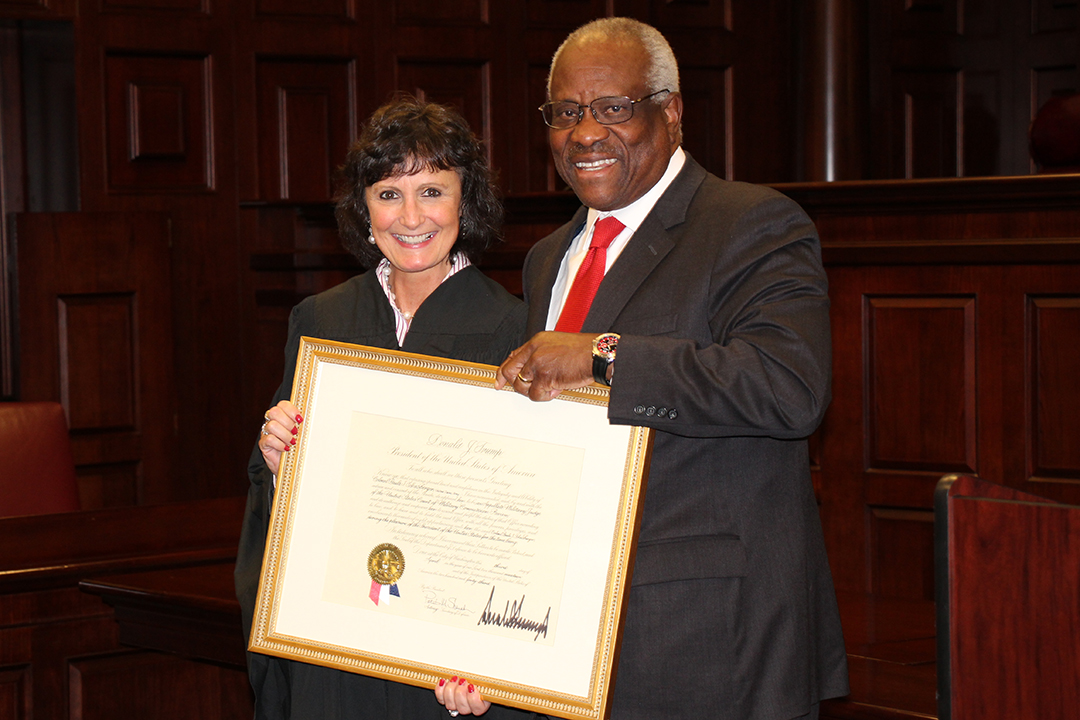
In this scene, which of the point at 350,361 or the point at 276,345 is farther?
the point at 276,345

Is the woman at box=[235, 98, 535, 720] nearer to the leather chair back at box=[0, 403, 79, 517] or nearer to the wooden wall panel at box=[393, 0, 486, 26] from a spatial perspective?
the leather chair back at box=[0, 403, 79, 517]

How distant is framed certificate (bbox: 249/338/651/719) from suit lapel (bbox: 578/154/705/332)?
152 mm

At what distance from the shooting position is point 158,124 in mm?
5398

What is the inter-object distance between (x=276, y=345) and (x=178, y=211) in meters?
0.75

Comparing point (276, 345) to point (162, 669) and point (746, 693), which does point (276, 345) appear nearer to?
point (162, 669)

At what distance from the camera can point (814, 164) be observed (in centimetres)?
575

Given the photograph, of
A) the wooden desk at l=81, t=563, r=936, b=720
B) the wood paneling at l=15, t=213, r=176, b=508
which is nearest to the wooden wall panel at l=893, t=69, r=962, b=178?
the wood paneling at l=15, t=213, r=176, b=508

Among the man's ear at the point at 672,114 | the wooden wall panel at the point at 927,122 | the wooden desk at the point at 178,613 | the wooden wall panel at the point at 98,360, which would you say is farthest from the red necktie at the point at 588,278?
the wooden wall panel at the point at 927,122

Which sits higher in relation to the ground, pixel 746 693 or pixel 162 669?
pixel 746 693

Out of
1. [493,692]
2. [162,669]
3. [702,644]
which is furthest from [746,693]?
[162,669]

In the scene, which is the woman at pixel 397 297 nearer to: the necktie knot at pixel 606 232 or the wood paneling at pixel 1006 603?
the necktie knot at pixel 606 232
